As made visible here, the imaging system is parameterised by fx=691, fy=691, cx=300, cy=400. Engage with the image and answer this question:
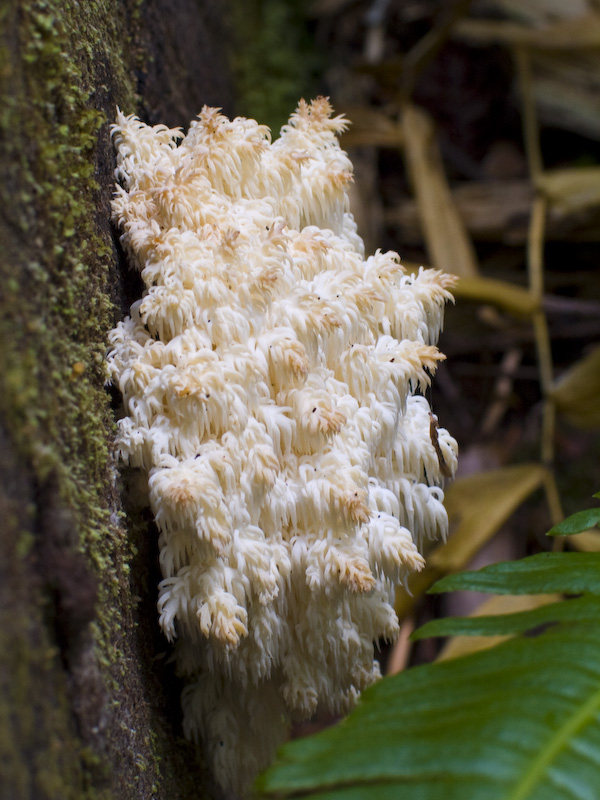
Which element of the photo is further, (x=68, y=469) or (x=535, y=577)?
(x=535, y=577)

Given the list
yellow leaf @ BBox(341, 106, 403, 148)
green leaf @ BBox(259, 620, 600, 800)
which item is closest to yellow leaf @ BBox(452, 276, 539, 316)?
yellow leaf @ BBox(341, 106, 403, 148)

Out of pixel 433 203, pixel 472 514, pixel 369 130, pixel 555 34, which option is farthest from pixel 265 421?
pixel 555 34

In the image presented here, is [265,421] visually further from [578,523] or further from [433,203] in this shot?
[433,203]

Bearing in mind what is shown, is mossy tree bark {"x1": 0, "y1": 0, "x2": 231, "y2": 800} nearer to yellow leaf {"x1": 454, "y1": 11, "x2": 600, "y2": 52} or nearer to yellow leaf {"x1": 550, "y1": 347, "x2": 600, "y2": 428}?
yellow leaf {"x1": 550, "y1": 347, "x2": 600, "y2": 428}

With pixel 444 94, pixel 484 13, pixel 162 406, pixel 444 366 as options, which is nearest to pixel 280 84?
pixel 444 94

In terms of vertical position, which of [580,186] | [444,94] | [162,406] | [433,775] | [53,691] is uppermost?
[444,94]

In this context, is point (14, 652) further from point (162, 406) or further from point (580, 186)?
point (580, 186)

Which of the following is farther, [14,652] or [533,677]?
[533,677]
